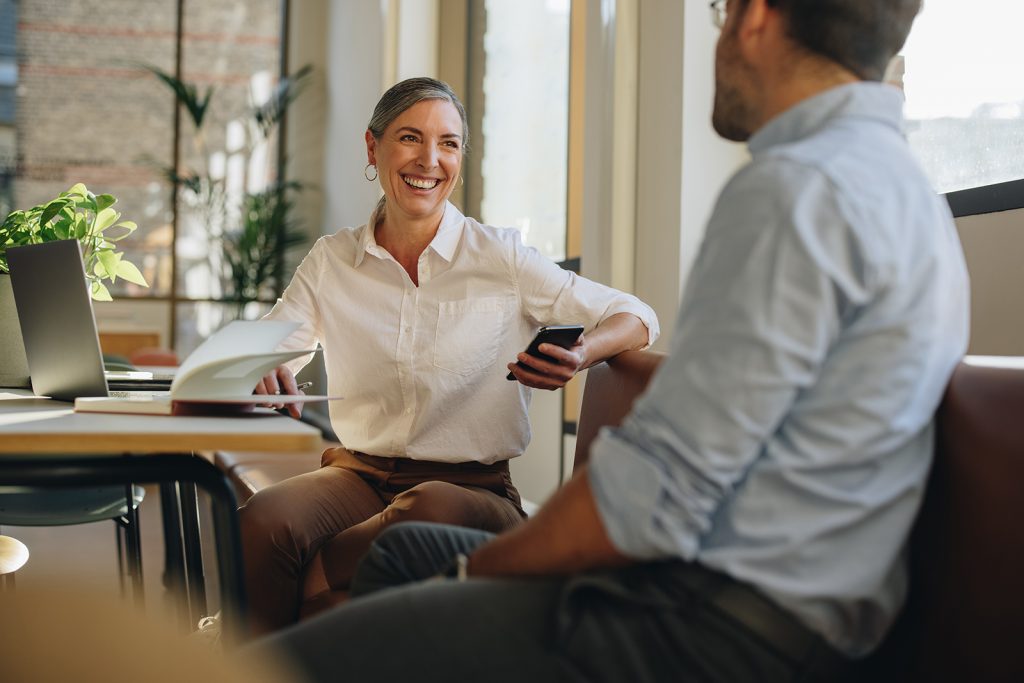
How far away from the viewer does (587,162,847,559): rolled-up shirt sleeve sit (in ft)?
3.17

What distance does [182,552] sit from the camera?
2.53 meters

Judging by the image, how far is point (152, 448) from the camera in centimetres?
127

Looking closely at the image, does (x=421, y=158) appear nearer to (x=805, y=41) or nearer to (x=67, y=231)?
(x=67, y=231)

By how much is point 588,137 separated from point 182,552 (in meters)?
1.86

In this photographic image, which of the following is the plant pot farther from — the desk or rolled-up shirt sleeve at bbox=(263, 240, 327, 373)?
the desk

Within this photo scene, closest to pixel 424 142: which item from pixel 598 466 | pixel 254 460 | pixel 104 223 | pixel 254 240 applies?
pixel 104 223

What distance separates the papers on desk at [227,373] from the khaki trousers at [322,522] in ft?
1.55

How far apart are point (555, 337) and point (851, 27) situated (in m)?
0.80

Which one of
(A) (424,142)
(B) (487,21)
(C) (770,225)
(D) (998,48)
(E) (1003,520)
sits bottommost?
(E) (1003,520)

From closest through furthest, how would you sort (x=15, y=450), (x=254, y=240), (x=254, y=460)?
(x=15, y=450), (x=254, y=460), (x=254, y=240)

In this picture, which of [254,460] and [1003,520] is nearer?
[1003,520]

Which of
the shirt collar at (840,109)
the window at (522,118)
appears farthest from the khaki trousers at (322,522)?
the window at (522,118)

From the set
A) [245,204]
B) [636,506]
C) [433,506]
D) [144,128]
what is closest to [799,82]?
[636,506]

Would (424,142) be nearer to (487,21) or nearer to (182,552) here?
(182,552)
